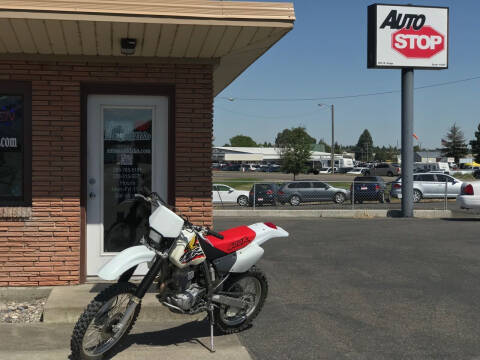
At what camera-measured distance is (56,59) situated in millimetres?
7543

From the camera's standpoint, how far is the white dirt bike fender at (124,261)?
15.9 feet

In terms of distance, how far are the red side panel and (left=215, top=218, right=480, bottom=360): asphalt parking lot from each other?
0.94m

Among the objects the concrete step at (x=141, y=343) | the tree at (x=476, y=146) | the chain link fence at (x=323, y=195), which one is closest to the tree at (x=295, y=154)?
the chain link fence at (x=323, y=195)

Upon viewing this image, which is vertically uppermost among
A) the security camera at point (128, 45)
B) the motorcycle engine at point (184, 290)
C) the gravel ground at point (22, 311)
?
the security camera at point (128, 45)

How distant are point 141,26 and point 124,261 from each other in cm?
267

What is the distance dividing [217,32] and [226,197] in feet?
68.4

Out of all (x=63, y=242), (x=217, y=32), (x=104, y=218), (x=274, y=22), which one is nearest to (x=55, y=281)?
(x=63, y=242)

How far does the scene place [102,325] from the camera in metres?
4.98

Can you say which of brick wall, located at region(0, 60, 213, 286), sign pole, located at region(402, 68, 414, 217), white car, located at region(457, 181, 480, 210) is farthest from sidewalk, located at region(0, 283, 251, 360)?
sign pole, located at region(402, 68, 414, 217)

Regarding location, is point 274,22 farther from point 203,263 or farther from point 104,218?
point 104,218

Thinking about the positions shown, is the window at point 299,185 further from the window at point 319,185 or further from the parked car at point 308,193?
the window at point 319,185

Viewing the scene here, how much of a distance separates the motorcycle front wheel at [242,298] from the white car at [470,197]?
43.2ft

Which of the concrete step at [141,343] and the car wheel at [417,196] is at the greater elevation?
the car wheel at [417,196]

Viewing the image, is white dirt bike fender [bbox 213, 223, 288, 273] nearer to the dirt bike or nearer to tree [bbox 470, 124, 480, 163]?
the dirt bike
